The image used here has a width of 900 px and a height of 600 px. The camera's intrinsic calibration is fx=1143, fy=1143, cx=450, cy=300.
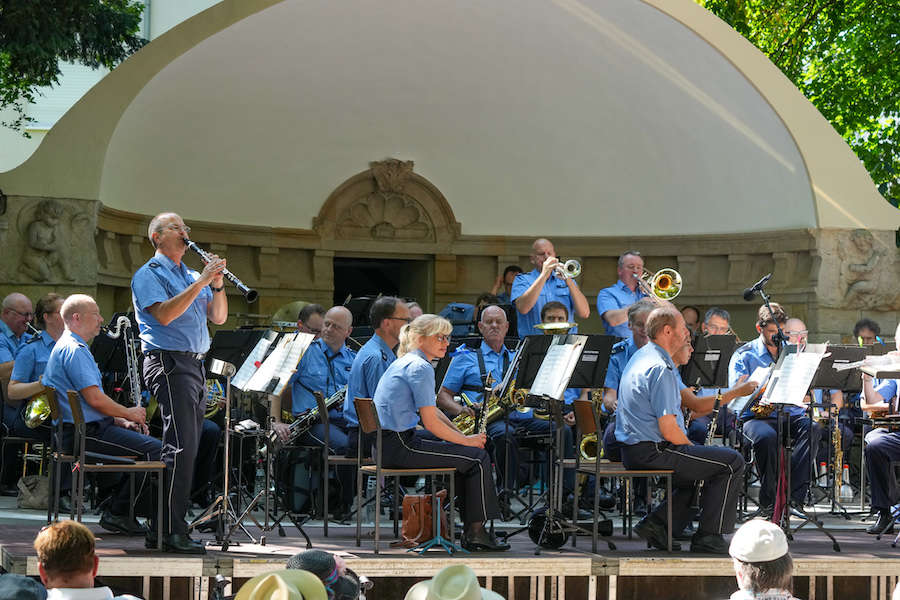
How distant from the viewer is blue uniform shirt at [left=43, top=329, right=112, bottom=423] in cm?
685

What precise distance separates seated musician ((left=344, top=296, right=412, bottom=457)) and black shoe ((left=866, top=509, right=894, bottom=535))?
3.67 metres

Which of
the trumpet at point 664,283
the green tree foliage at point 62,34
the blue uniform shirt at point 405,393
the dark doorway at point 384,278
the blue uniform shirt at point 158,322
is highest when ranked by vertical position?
the green tree foliage at point 62,34

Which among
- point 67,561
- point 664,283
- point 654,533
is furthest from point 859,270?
point 67,561

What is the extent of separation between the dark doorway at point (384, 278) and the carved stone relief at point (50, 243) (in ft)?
11.6

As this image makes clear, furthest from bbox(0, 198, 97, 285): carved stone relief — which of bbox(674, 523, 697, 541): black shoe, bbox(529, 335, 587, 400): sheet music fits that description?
bbox(674, 523, 697, 541): black shoe

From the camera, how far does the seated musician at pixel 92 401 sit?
22.4 feet

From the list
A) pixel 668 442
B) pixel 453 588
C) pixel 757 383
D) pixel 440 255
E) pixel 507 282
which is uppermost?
pixel 440 255

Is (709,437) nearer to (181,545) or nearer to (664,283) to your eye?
(664,283)

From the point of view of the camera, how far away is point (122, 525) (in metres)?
7.14

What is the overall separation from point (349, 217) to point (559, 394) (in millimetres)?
7764

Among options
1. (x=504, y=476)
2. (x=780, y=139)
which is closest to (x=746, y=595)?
(x=504, y=476)

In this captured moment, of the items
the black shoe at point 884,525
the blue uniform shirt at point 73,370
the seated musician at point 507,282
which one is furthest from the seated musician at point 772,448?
the blue uniform shirt at point 73,370

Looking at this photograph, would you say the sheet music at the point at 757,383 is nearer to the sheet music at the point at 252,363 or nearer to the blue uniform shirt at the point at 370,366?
the blue uniform shirt at the point at 370,366

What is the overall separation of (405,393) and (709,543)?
2031mm
